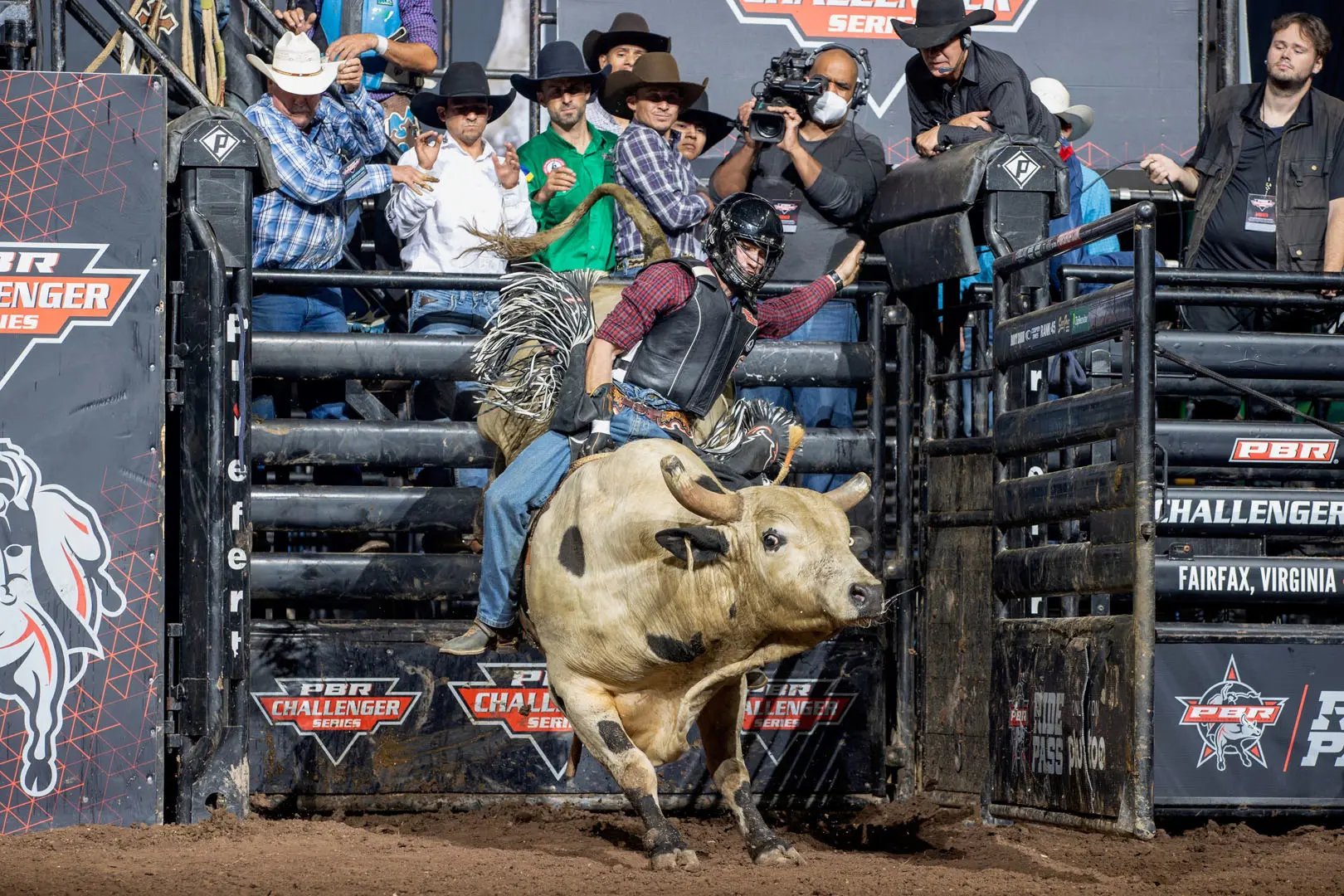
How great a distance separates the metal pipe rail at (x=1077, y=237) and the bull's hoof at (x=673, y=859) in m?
2.66

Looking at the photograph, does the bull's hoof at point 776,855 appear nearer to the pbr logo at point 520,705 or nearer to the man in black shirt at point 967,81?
the pbr logo at point 520,705

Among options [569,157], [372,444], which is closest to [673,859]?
[372,444]

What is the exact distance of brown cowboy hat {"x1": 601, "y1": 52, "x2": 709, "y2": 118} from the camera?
327 inches

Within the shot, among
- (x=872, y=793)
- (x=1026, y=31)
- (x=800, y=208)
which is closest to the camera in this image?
(x=872, y=793)

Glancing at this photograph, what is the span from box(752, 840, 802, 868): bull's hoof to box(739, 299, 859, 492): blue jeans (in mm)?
2334

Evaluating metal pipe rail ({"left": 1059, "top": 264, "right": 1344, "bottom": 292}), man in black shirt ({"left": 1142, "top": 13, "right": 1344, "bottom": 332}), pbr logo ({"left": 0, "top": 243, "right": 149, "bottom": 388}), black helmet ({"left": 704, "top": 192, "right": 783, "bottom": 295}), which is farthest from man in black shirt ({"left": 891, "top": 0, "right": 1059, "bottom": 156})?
pbr logo ({"left": 0, "top": 243, "right": 149, "bottom": 388})

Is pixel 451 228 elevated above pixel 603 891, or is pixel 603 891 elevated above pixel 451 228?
pixel 451 228

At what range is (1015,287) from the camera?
699 cm

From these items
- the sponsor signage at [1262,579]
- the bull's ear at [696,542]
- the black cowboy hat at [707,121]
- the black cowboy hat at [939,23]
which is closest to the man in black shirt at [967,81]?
the black cowboy hat at [939,23]

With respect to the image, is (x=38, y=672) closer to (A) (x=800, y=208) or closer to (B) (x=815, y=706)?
(B) (x=815, y=706)

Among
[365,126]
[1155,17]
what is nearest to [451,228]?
[365,126]

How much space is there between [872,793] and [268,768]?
2.70 meters

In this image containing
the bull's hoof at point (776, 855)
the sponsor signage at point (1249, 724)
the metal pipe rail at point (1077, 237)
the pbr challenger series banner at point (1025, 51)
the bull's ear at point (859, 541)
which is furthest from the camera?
the pbr challenger series banner at point (1025, 51)

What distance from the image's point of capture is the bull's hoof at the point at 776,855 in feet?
19.4
